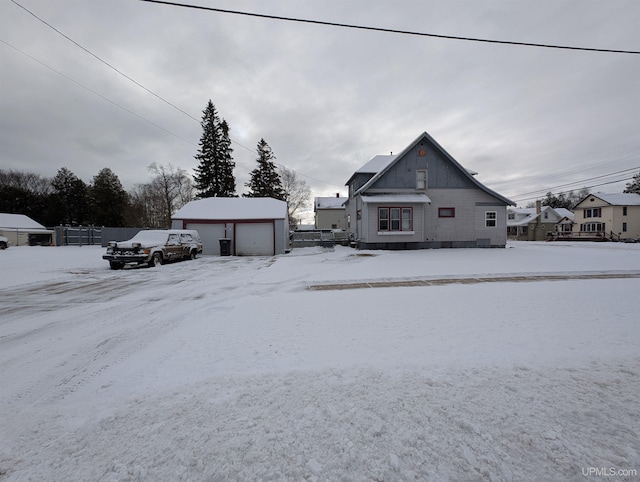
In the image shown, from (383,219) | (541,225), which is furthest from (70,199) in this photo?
(541,225)

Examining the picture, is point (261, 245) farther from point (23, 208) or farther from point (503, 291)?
point (23, 208)

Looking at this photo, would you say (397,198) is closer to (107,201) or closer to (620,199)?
(620,199)

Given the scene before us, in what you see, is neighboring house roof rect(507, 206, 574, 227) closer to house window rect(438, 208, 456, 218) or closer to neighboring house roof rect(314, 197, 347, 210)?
neighboring house roof rect(314, 197, 347, 210)

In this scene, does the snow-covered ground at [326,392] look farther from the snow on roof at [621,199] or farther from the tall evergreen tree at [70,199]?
the tall evergreen tree at [70,199]

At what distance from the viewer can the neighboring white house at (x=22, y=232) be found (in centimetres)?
3070

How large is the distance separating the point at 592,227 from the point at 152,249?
2302 inches

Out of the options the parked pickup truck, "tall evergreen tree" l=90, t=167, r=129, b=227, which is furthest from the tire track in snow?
"tall evergreen tree" l=90, t=167, r=129, b=227

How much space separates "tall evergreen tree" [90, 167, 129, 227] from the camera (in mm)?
46000

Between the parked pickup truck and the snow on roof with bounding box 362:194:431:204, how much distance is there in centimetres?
1178

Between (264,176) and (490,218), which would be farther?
(264,176)

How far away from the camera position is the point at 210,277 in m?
10.9

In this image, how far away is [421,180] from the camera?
A: 2055 cm

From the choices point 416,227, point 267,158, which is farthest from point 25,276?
point 267,158

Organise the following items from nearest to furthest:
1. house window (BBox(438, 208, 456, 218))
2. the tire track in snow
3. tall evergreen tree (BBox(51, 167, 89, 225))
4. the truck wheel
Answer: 1. the tire track in snow
2. the truck wheel
3. house window (BBox(438, 208, 456, 218))
4. tall evergreen tree (BBox(51, 167, 89, 225))
